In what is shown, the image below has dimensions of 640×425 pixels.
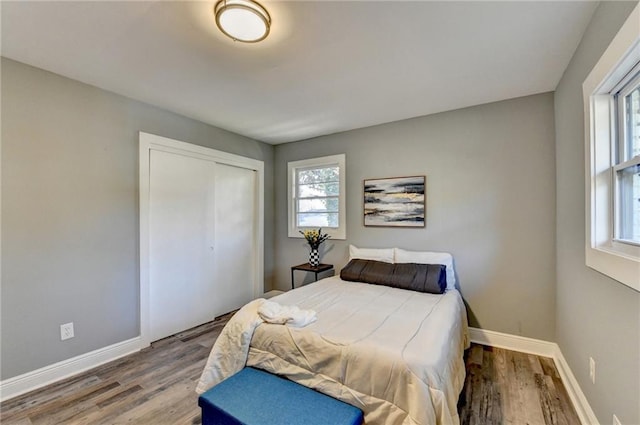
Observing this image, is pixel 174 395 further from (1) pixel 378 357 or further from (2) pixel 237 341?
(1) pixel 378 357

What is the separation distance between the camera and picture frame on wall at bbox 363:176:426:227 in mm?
3264

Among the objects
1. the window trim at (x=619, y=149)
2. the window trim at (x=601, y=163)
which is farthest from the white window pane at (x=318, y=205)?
the window trim at (x=619, y=149)

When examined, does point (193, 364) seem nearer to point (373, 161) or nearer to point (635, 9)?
point (373, 161)

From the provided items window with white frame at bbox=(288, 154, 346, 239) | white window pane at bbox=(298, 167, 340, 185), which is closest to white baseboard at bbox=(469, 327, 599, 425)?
window with white frame at bbox=(288, 154, 346, 239)

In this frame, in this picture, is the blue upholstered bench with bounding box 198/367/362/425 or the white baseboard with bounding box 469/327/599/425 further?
the white baseboard with bounding box 469/327/599/425

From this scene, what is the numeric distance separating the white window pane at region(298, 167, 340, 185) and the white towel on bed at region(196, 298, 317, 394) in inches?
92.4

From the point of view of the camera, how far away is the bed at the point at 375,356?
138 cm

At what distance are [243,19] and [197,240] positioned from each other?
2.55m

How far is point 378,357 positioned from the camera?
149 cm

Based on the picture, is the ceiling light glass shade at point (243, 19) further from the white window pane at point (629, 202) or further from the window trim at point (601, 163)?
the white window pane at point (629, 202)

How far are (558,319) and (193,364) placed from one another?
3.24m

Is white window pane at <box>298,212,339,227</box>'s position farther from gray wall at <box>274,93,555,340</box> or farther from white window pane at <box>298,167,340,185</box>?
gray wall at <box>274,93,555,340</box>

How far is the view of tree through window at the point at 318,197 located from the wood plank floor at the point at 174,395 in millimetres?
2138

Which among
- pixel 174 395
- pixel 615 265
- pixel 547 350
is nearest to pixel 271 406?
pixel 174 395
